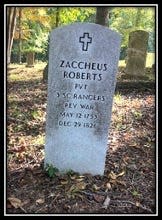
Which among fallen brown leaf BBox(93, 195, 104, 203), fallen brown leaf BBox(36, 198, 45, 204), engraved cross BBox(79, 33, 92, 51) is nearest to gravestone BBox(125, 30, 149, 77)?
engraved cross BBox(79, 33, 92, 51)

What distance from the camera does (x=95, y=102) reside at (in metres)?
5.16

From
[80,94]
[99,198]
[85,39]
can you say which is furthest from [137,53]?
[99,198]

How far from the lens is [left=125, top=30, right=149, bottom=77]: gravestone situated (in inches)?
504

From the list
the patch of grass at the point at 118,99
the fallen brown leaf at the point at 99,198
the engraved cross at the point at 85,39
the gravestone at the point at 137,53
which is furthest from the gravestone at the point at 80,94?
the gravestone at the point at 137,53

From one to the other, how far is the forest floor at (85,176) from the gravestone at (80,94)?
30 centimetres

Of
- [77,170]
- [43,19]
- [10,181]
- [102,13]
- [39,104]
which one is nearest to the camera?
[10,181]

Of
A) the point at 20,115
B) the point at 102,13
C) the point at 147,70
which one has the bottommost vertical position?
the point at 20,115

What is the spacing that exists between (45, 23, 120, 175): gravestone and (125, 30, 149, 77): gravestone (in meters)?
7.68

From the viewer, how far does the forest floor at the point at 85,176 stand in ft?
15.4

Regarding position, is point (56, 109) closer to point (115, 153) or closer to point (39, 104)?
point (115, 153)

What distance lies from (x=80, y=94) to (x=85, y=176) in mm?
1240

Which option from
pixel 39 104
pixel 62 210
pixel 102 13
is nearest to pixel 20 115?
pixel 39 104

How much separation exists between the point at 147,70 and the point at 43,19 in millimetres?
6671

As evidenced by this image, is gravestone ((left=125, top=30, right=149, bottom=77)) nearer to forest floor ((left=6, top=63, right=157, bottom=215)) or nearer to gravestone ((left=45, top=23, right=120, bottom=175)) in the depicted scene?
forest floor ((left=6, top=63, right=157, bottom=215))
